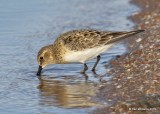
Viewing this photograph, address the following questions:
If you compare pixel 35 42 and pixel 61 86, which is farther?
pixel 35 42

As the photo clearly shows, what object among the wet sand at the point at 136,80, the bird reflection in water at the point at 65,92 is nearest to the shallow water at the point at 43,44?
the bird reflection in water at the point at 65,92

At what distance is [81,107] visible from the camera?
31.4 ft

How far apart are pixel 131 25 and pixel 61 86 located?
5451mm

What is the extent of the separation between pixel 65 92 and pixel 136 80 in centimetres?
118

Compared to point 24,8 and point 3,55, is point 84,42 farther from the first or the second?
point 24,8

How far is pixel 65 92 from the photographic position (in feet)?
35.0

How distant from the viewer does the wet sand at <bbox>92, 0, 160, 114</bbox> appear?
8953 millimetres

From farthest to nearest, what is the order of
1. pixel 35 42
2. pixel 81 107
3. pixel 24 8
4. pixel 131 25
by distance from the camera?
pixel 24 8, pixel 131 25, pixel 35 42, pixel 81 107

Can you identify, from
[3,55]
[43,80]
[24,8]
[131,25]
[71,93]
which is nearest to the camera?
[71,93]

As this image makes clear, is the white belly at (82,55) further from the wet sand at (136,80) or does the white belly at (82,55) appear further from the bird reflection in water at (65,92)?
the wet sand at (136,80)

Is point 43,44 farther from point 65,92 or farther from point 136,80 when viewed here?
point 136,80

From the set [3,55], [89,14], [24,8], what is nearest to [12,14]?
[24,8]

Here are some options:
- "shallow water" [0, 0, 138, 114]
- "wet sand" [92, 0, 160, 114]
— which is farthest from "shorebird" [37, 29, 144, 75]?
"wet sand" [92, 0, 160, 114]

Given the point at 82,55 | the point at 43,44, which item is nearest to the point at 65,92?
the point at 82,55
